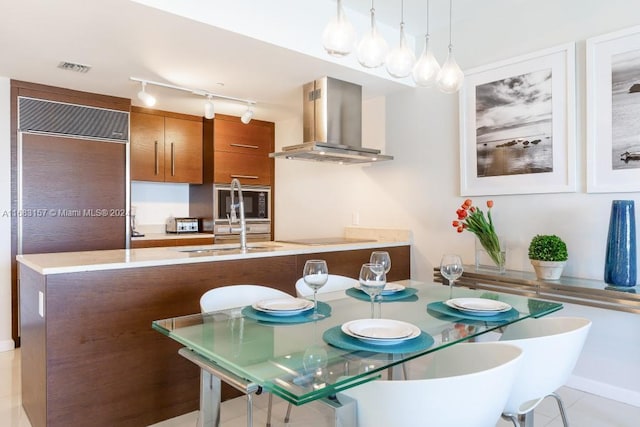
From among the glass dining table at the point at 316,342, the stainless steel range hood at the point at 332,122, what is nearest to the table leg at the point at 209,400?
the glass dining table at the point at 316,342

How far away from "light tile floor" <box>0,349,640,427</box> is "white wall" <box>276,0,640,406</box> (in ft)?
0.46

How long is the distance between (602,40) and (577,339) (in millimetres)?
1905

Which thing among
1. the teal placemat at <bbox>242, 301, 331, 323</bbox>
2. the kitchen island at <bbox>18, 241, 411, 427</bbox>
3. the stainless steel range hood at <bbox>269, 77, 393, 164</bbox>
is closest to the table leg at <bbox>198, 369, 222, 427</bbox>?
the teal placemat at <bbox>242, 301, 331, 323</bbox>

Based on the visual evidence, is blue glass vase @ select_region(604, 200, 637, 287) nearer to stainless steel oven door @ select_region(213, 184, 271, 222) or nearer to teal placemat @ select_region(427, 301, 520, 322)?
teal placemat @ select_region(427, 301, 520, 322)

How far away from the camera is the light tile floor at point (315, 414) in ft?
7.01

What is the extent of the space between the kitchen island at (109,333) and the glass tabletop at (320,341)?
0.70 m

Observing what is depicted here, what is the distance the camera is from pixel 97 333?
1.98 meters

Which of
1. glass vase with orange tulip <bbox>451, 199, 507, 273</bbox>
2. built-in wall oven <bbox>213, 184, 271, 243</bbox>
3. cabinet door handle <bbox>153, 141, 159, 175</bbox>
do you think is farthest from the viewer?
built-in wall oven <bbox>213, 184, 271, 243</bbox>

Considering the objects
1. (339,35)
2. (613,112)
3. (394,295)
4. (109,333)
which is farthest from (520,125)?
(109,333)

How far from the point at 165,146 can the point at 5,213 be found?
5.09 ft

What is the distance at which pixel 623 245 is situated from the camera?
224 centimetres

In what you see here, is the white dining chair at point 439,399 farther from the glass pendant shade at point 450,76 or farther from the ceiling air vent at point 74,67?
the ceiling air vent at point 74,67

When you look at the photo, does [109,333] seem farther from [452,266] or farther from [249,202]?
[249,202]

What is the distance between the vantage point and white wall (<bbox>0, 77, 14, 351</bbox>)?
10.8ft
